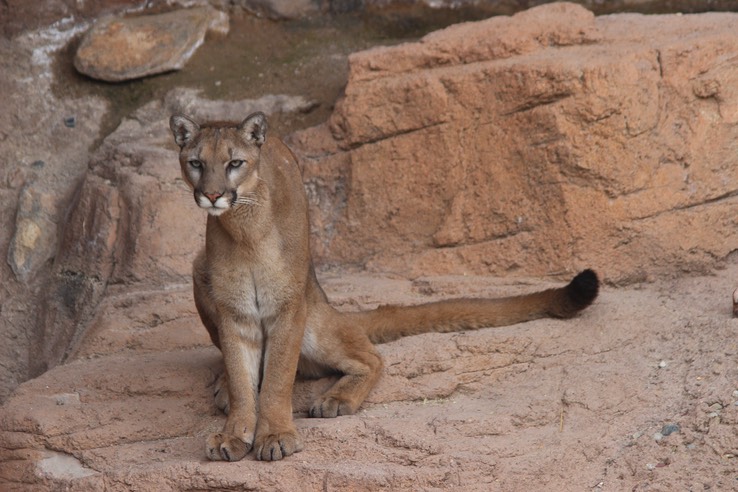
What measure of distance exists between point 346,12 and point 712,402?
18.2 feet

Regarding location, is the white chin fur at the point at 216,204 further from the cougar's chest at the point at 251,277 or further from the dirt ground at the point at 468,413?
the dirt ground at the point at 468,413

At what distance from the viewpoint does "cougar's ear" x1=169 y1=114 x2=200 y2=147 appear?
6.54 metres

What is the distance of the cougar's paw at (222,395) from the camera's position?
682cm

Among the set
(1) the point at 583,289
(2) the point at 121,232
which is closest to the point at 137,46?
(2) the point at 121,232

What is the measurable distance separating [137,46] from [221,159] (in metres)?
4.11

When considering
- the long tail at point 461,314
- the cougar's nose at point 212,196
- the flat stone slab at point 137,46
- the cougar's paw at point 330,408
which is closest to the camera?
the cougar's nose at point 212,196

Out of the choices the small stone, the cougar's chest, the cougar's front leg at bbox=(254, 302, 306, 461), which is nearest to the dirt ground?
the small stone

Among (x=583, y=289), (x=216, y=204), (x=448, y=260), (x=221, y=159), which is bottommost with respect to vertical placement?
(x=448, y=260)

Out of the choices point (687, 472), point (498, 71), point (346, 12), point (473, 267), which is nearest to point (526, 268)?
point (473, 267)

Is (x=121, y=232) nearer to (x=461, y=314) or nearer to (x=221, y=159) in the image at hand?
(x=221, y=159)

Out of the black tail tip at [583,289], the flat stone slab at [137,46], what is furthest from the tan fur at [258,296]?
the flat stone slab at [137,46]

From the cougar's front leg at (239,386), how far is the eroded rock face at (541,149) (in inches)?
85.9

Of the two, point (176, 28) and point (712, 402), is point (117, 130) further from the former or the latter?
point (712, 402)

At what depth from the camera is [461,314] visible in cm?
724
